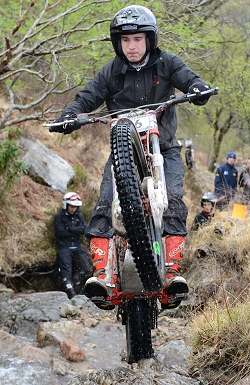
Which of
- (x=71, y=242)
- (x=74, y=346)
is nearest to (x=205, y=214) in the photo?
(x=71, y=242)

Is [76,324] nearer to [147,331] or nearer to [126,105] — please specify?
[147,331]

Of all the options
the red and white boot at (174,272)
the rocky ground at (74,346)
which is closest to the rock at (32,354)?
the rocky ground at (74,346)

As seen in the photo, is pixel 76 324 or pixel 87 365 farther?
pixel 76 324

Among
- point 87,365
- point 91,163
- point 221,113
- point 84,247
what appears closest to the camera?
point 87,365

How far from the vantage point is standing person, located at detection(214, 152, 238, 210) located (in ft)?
38.6

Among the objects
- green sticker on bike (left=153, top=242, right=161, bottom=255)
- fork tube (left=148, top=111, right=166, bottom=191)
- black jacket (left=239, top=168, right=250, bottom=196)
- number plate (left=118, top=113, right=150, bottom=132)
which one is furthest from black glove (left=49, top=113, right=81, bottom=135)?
black jacket (left=239, top=168, right=250, bottom=196)

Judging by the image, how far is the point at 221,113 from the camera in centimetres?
2912

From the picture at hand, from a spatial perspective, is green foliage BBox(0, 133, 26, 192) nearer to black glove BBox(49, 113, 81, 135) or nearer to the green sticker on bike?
black glove BBox(49, 113, 81, 135)

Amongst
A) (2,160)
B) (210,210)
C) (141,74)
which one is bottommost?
(210,210)

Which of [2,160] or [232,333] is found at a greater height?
[2,160]

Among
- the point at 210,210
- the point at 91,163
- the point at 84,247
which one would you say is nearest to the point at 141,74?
the point at 210,210

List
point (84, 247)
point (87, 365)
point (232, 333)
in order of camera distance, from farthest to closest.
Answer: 1. point (84, 247)
2. point (87, 365)
3. point (232, 333)

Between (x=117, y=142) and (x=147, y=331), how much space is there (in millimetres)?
1749

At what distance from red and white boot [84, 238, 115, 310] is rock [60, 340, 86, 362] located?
78.3 inches
